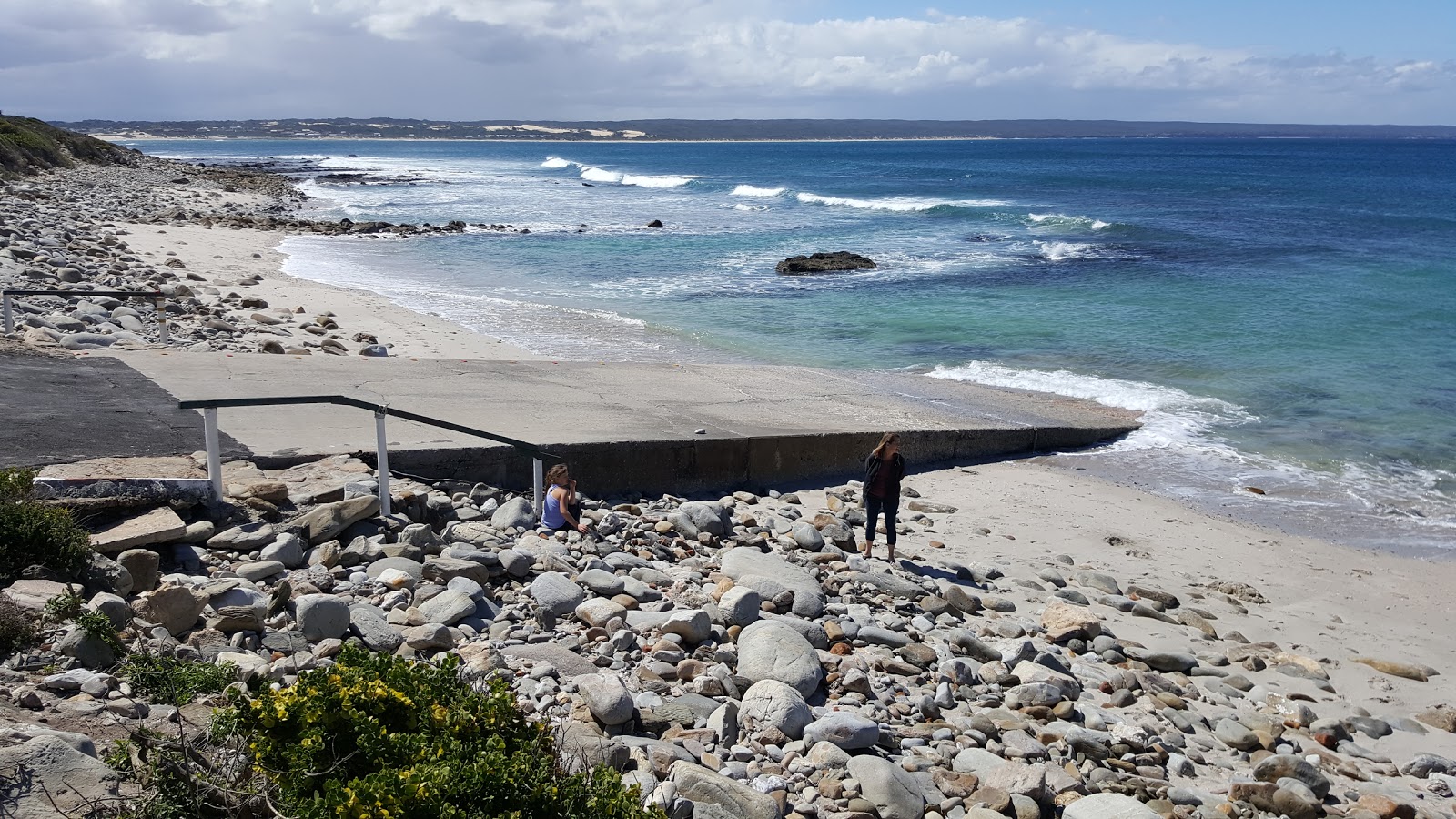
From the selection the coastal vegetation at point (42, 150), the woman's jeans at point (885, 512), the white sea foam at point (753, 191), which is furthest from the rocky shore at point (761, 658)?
the white sea foam at point (753, 191)

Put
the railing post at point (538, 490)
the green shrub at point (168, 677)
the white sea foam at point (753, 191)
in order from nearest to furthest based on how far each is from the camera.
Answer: the green shrub at point (168, 677) < the railing post at point (538, 490) < the white sea foam at point (753, 191)

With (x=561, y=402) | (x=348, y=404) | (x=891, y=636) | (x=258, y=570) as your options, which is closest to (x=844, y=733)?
(x=891, y=636)

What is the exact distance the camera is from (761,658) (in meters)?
6.14

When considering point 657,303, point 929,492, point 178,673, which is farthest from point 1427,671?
point 657,303

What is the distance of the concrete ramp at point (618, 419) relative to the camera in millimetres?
8930

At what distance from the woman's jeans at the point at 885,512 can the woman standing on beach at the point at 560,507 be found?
2.36 m

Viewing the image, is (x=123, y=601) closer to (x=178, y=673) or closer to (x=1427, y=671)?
(x=178, y=673)

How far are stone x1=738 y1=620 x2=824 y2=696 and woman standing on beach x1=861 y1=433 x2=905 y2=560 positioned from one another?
273 centimetres

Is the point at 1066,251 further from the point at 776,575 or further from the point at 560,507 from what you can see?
Result: the point at 560,507

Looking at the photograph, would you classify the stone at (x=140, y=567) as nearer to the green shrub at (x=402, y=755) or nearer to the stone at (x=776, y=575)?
the green shrub at (x=402, y=755)

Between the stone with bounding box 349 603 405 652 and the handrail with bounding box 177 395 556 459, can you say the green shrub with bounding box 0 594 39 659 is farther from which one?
the handrail with bounding box 177 395 556 459

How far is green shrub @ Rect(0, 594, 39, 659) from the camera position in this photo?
463cm

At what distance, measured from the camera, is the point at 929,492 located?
37.2ft

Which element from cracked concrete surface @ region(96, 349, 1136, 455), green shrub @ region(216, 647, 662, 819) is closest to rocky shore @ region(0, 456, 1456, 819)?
green shrub @ region(216, 647, 662, 819)
